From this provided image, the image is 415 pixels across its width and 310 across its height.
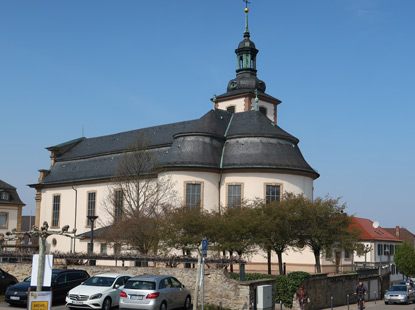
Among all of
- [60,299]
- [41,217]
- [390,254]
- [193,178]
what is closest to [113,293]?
[60,299]

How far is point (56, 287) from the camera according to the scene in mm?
21859

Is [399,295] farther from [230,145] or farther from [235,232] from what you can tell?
[230,145]

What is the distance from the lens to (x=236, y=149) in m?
42.8

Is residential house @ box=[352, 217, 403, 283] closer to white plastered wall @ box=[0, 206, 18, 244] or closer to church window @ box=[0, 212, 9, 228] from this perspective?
white plastered wall @ box=[0, 206, 18, 244]

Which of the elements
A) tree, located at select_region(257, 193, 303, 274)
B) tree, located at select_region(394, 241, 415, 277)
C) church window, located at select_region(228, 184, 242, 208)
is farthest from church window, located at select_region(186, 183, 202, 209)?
tree, located at select_region(394, 241, 415, 277)

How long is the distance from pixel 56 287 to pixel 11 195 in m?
48.1

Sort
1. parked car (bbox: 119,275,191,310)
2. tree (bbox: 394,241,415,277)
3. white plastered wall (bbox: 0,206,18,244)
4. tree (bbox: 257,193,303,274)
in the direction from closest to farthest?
parked car (bbox: 119,275,191,310) < tree (bbox: 257,193,303,274) < white plastered wall (bbox: 0,206,18,244) < tree (bbox: 394,241,415,277)

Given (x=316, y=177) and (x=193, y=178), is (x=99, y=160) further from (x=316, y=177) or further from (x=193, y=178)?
(x=316, y=177)

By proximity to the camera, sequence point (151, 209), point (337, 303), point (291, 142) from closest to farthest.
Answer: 1. point (337, 303)
2. point (151, 209)
3. point (291, 142)

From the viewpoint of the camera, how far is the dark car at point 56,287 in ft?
68.2

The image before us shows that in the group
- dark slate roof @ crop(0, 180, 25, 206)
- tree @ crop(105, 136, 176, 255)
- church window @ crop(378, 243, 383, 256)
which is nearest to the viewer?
tree @ crop(105, 136, 176, 255)

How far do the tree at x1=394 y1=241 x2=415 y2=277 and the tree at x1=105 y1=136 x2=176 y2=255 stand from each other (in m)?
55.7

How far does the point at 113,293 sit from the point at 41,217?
39373 mm

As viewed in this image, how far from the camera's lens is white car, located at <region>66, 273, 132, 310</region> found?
19.3 m
